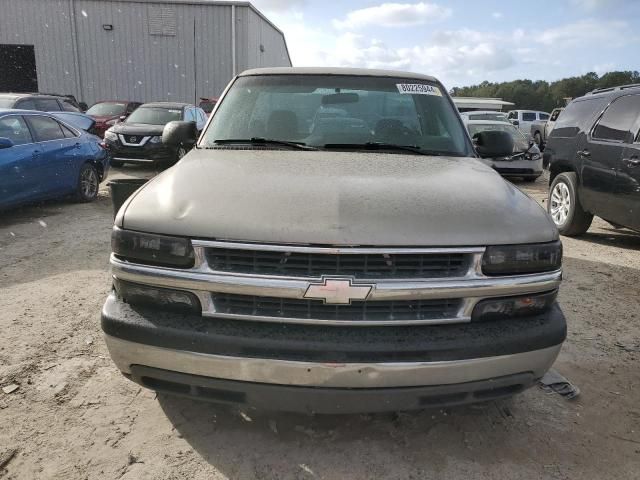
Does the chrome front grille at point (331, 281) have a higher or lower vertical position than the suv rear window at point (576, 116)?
lower

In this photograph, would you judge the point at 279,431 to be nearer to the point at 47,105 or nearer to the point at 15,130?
the point at 15,130

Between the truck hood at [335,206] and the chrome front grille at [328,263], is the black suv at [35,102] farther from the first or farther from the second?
the chrome front grille at [328,263]

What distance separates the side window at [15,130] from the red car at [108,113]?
771cm

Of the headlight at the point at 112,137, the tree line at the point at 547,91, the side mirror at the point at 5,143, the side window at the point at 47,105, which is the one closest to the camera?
the side mirror at the point at 5,143

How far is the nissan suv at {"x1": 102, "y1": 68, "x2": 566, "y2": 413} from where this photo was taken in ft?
7.02

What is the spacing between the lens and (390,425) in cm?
276

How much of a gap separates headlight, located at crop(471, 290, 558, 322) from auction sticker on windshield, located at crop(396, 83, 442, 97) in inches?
73.5

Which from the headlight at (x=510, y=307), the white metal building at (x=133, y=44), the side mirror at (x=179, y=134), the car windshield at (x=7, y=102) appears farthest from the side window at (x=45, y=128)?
the white metal building at (x=133, y=44)

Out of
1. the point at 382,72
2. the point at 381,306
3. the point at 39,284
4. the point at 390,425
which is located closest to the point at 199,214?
the point at 381,306

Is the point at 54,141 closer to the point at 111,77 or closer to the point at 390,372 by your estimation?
the point at 390,372

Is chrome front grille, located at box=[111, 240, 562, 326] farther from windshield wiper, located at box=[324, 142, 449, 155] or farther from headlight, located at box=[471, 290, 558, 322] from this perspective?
windshield wiper, located at box=[324, 142, 449, 155]

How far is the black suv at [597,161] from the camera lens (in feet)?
19.4

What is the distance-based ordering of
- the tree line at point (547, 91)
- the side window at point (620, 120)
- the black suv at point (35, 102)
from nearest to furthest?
1. the side window at point (620, 120)
2. the black suv at point (35, 102)
3. the tree line at point (547, 91)

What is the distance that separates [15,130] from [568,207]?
304 inches
